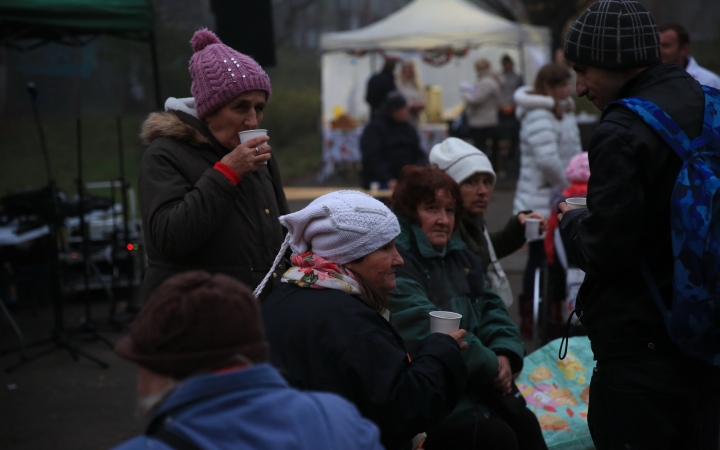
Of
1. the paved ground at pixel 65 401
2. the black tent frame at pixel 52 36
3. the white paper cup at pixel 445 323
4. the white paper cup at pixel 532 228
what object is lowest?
the paved ground at pixel 65 401

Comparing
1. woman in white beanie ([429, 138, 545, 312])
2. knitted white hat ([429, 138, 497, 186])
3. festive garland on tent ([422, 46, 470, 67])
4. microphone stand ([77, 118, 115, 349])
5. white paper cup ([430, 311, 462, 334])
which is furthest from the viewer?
festive garland on tent ([422, 46, 470, 67])

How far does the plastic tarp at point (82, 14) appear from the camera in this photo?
560cm

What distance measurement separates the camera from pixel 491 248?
4.40m

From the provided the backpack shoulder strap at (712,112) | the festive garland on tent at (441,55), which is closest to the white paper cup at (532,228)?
the backpack shoulder strap at (712,112)

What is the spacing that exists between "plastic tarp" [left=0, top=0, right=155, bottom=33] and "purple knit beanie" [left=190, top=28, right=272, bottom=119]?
2.91 meters

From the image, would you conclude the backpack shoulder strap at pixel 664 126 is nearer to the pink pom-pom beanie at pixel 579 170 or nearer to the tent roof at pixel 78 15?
the pink pom-pom beanie at pixel 579 170

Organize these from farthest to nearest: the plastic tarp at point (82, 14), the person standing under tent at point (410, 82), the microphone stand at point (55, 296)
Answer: the person standing under tent at point (410, 82) < the microphone stand at point (55, 296) < the plastic tarp at point (82, 14)

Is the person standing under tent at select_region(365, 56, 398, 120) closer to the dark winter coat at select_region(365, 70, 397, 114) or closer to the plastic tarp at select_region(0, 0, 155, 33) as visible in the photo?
the dark winter coat at select_region(365, 70, 397, 114)

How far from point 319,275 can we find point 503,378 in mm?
1268

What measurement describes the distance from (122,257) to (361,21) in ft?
67.3

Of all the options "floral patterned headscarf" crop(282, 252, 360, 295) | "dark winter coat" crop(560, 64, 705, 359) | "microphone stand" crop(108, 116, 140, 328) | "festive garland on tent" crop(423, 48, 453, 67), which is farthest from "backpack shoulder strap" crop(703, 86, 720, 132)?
"festive garland on tent" crop(423, 48, 453, 67)

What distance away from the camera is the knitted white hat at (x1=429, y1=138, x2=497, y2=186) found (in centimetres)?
445

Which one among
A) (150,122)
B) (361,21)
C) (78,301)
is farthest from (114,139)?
(150,122)

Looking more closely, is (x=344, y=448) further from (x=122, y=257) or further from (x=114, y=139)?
(x=114, y=139)
